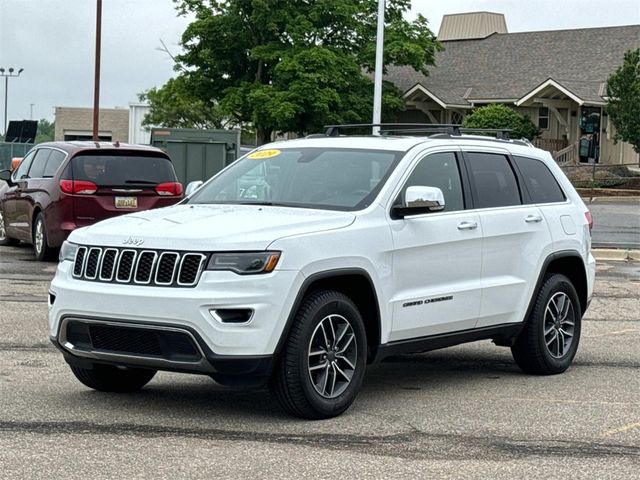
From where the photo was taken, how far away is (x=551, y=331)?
9.46 metres

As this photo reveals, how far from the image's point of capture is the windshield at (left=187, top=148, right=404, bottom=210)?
8.17 metres

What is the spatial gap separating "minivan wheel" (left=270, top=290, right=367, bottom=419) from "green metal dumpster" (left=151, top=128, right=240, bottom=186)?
2089 centimetres

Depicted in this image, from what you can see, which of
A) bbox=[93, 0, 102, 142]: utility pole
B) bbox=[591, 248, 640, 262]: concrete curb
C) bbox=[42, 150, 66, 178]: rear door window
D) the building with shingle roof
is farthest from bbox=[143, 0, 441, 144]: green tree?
bbox=[42, 150, 66, 178]: rear door window

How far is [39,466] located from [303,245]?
202 cm

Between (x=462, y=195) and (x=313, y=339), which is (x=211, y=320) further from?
(x=462, y=195)

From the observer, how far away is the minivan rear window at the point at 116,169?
17.5 m

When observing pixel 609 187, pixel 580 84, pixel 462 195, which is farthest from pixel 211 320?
Result: pixel 580 84

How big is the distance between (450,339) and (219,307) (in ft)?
6.95

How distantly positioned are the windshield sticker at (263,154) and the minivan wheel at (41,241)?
9.29 meters

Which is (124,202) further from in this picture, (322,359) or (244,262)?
(244,262)

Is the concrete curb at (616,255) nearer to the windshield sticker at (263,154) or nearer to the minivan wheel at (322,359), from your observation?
the windshield sticker at (263,154)

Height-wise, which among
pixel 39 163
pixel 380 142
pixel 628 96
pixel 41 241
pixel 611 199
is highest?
pixel 628 96

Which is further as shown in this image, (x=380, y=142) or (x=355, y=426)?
(x=380, y=142)

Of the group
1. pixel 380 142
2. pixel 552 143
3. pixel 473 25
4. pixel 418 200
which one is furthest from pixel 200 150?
pixel 473 25
